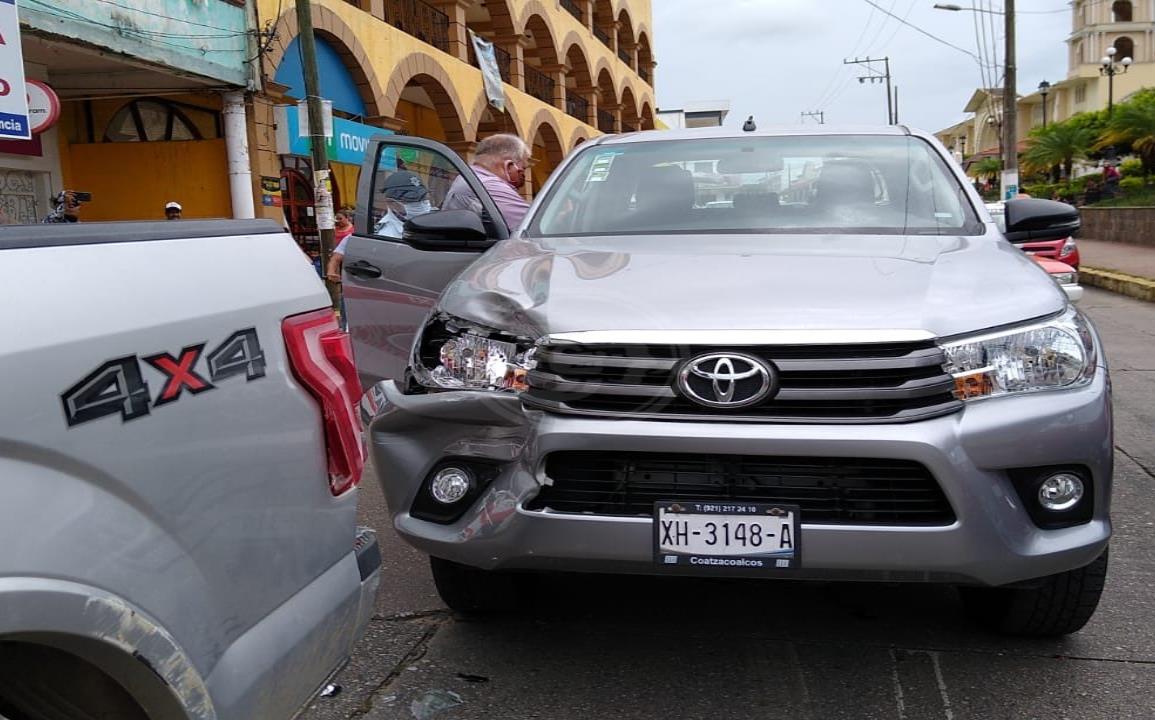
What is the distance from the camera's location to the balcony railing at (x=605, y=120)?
3490 cm

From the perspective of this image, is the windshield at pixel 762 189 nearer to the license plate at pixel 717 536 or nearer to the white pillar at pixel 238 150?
the license plate at pixel 717 536

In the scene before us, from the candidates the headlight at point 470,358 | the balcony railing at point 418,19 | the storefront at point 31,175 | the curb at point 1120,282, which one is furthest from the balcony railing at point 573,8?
the headlight at point 470,358

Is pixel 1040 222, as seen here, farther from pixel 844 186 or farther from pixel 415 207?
pixel 415 207

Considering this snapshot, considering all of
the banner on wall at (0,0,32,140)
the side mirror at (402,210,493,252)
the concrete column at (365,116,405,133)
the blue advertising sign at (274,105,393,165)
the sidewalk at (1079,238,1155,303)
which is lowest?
the sidewalk at (1079,238,1155,303)

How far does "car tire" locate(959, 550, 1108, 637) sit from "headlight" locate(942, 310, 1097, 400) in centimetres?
54

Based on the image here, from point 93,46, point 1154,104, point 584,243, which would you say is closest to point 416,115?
point 93,46

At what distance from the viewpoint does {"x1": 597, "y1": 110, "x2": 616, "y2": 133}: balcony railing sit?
34.9 meters

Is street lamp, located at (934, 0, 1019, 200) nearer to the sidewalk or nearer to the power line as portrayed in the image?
the sidewalk

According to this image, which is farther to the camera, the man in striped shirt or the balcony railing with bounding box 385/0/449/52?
the balcony railing with bounding box 385/0/449/52

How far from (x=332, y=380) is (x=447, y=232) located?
2125mm

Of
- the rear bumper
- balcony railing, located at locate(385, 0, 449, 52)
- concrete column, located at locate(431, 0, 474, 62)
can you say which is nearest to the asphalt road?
the rear bumper

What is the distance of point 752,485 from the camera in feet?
8.15

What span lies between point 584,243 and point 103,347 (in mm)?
2288

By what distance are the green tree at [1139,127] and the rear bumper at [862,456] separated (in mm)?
27372
